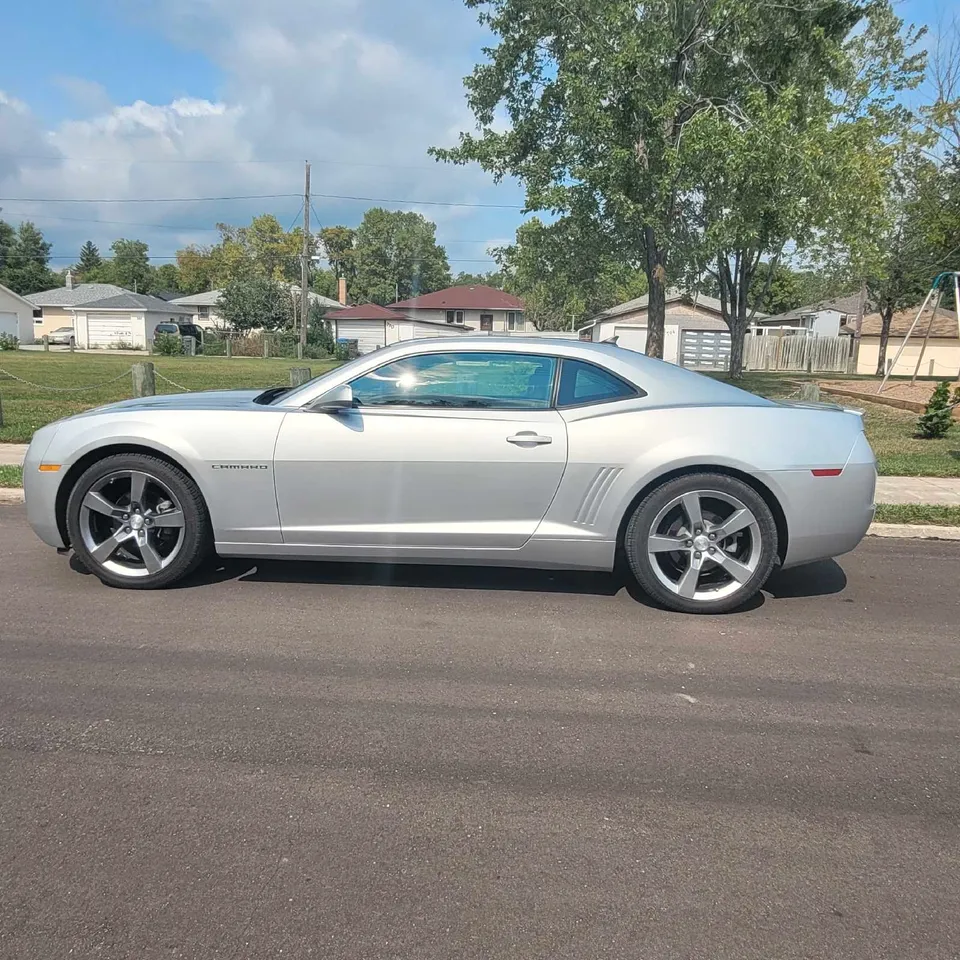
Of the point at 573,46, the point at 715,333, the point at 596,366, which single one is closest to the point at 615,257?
the point at 573,46

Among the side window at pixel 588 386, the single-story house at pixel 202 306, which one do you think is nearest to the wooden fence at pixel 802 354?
the single-story house at pixel 202 306

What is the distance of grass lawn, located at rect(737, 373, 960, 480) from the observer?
30.0 feet

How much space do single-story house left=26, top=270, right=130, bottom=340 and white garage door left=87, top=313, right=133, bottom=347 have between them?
5.19m

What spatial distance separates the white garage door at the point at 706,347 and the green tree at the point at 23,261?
227 ft

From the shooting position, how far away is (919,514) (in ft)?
23.1

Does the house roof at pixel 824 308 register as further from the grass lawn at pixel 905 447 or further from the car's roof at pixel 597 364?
the car's roof at pixel 597 364

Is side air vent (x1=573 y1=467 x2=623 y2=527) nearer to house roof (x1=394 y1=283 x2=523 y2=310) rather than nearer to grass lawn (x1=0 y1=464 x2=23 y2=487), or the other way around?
grass lawn (x1=0 y1=464 x2=23 y2=487)

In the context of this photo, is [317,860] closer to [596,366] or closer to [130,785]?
[130,785]

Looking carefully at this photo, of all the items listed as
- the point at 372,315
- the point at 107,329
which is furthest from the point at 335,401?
the point at 107,329

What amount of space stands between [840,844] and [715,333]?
137 feet

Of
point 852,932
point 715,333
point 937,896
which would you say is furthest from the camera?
point 715,333

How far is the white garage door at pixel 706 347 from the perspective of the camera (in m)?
41.3

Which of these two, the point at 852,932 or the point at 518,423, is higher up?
the point at 518,423

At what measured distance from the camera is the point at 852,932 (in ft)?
7.23
